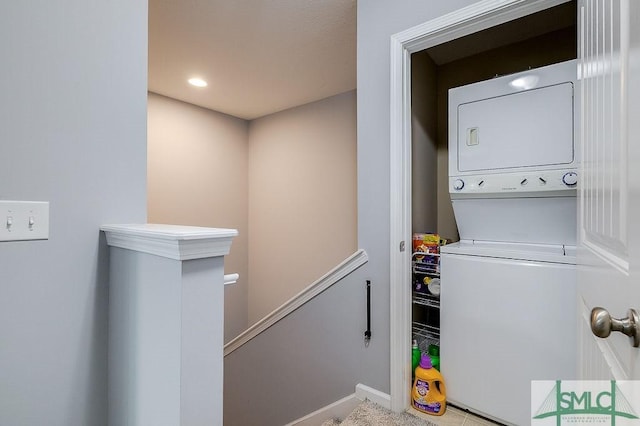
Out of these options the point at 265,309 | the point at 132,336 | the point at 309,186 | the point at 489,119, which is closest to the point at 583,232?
the point at 489,119

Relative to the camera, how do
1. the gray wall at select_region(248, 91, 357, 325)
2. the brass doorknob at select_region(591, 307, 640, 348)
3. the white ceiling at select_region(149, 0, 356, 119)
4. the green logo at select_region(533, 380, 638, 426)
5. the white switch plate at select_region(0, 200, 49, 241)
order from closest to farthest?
the brass doorknob at select_region(591, 307, 640, 348), the green logo at select_region(533, 380, 638, 426), the white switch plate at select_region(0, 200, 49, 241), the white ceiling at select_region(149, 0, 356, 119), the gray wall at select_region(248, 91, 357, 325)

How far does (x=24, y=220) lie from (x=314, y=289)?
4.78 feet

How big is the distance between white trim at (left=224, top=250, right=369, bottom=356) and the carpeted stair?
2.24 feet

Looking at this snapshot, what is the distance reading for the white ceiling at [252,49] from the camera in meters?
1.88

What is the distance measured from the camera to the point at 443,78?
8.40ft

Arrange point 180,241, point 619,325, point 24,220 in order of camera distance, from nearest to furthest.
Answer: point 619,325 → point 180,241 → point 24,220

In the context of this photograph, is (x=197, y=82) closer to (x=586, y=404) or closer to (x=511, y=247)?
(x=511, y=247)

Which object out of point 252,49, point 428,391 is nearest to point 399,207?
point 428,391

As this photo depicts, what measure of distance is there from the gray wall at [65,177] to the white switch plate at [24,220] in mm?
21

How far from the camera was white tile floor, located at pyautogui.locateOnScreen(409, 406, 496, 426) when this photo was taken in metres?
1.54

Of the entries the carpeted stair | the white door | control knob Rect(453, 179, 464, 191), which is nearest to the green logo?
the white door

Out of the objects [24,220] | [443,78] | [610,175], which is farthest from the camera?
[443,78]

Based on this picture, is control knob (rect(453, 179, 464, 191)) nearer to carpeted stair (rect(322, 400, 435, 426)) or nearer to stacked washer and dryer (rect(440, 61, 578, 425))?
stacked washer and dryer (rect(440, 61, 578, 425))

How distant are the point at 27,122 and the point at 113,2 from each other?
0.51 m
